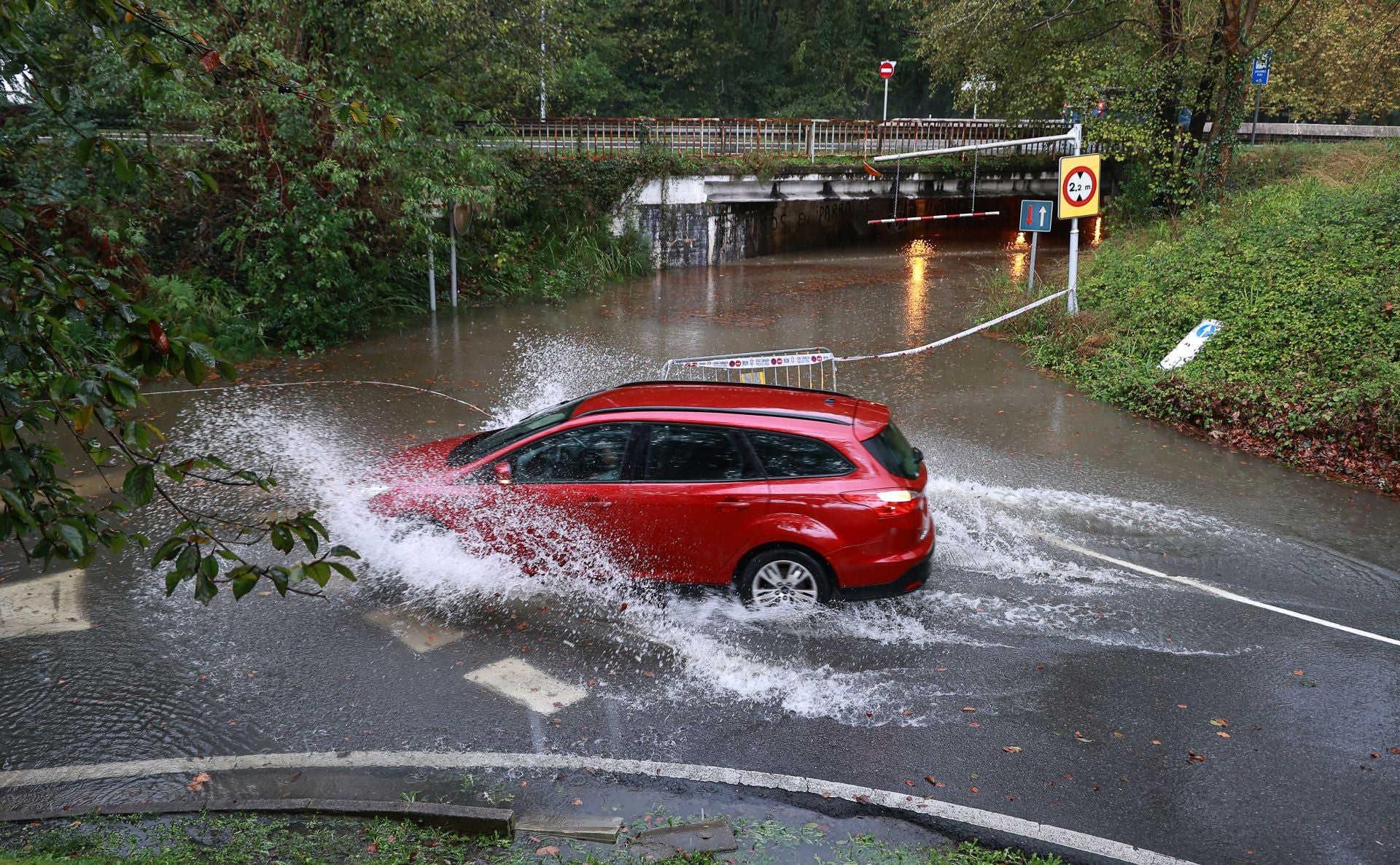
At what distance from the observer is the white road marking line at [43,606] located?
712cm

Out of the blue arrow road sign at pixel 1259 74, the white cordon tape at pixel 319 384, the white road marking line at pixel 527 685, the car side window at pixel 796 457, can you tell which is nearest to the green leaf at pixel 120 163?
the white road marking line at pixel 527 685

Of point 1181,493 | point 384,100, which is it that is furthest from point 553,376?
point 1181,493

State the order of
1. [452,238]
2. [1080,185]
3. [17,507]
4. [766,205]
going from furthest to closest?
1. [766,205]
2. [452,238]
3. [1080,185]
4. [17,507]

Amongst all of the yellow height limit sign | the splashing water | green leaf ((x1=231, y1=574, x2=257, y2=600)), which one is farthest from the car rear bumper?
the yellow height limit sign

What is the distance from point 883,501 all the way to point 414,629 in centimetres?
350

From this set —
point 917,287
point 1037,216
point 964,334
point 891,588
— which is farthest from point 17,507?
point 917,287

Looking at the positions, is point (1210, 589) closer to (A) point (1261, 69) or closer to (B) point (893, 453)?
(B) point (893, 453)

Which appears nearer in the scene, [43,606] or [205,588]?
[205,588]

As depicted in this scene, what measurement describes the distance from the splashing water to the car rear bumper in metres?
0.26

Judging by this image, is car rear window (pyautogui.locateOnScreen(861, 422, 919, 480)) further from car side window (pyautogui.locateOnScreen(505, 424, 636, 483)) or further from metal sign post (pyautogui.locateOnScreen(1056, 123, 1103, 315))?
metal sign post (pyautogui.locateOnScreen(1056, 123, 1103, 315))

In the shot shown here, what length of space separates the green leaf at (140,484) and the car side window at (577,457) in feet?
13.4

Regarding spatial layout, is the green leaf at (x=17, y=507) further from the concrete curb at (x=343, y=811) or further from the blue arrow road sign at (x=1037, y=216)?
the blue arrow road sign at (x=1037, y=216)

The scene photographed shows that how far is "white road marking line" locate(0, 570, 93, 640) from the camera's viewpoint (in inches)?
280

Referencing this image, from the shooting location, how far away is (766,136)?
2691cm
